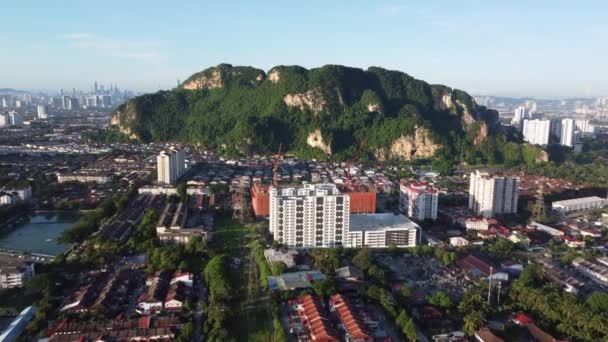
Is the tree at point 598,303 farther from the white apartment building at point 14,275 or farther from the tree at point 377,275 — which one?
the white apartment building at point 14,275

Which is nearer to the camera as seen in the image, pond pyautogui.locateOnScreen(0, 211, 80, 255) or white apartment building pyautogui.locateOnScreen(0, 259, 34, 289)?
white apartment building pyautogui.locateOnScreen(0, 259, 34, 289)

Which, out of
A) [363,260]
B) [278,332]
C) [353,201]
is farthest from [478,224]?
[278,332]

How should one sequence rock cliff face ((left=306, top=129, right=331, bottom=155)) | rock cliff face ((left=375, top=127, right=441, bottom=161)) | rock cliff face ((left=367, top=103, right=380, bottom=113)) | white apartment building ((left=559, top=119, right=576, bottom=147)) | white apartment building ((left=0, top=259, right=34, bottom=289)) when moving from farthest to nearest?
white apartment building ((left=559, top=119, right=576, bottom=147))
rock cliff face ((left=367, top=103, right=380, bottom=113))
rock cliff face ((left=375, top=127, right=441, bottom=161))
rock cliff face ((left=306, top=129, right=331, bottom=155))
white apartment building ((left=0, top=259, right=34, bottom=289))

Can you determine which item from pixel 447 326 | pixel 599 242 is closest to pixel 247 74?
pixel 599 242

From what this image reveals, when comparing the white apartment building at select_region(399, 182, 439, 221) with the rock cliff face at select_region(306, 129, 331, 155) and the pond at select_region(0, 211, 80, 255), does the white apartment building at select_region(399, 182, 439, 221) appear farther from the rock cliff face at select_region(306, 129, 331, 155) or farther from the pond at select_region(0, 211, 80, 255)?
the rock cliff face at select_region(306, 129, 331, 155)

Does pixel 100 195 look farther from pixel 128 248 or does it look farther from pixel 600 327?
pixel 600 327

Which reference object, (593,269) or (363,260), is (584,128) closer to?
(593,269)

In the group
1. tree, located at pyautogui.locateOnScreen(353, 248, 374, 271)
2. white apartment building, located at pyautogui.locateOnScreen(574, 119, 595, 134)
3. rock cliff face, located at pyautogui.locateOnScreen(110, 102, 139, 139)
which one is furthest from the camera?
white apartment building, located at pyautogui.locateOnScreen(574, 119, 595, 134)

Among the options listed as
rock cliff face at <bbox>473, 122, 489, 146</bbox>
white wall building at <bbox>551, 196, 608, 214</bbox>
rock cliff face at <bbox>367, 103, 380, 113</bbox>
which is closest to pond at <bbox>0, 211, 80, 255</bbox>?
white wall building at <bbox>551, 196, 608, 214</bbox>
